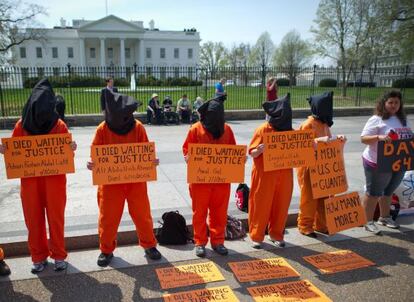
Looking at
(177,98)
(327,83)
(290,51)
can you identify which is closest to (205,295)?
(177,98)

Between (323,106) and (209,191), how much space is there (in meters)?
1.75

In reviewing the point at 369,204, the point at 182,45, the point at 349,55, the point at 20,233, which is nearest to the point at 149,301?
the point at 20,233

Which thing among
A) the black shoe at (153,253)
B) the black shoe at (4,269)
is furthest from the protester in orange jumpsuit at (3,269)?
the black shoe at (153,253)

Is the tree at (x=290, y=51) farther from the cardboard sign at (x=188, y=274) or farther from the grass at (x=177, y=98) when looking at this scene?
the cardboard sign at (x=188, y=274)

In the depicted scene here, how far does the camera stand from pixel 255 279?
3.82 metres

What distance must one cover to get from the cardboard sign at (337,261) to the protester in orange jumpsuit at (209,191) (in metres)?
1.08

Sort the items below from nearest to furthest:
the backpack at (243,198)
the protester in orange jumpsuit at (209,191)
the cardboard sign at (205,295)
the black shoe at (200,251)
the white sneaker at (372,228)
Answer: the cardboard sign at (205,295), the protester in orange jumpsuit at (209,191), the black shoe at (200,251), the white sneaker at (372,228), the backpack at (243,198)

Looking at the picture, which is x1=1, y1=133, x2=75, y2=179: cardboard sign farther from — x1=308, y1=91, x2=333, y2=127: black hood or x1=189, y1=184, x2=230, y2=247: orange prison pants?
x1=308, y1=91, x2=333, y2=127: black hood

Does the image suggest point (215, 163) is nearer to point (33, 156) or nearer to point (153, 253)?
point (153, 253)

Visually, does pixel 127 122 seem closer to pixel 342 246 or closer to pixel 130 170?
pixel 130 170

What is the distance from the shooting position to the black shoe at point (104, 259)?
4.02 meters

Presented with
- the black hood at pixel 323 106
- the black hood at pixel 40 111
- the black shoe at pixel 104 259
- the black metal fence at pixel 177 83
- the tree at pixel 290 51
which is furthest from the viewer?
the tree at pixel 290 51

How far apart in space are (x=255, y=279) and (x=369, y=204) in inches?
84.5

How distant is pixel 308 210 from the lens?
4801 mm
